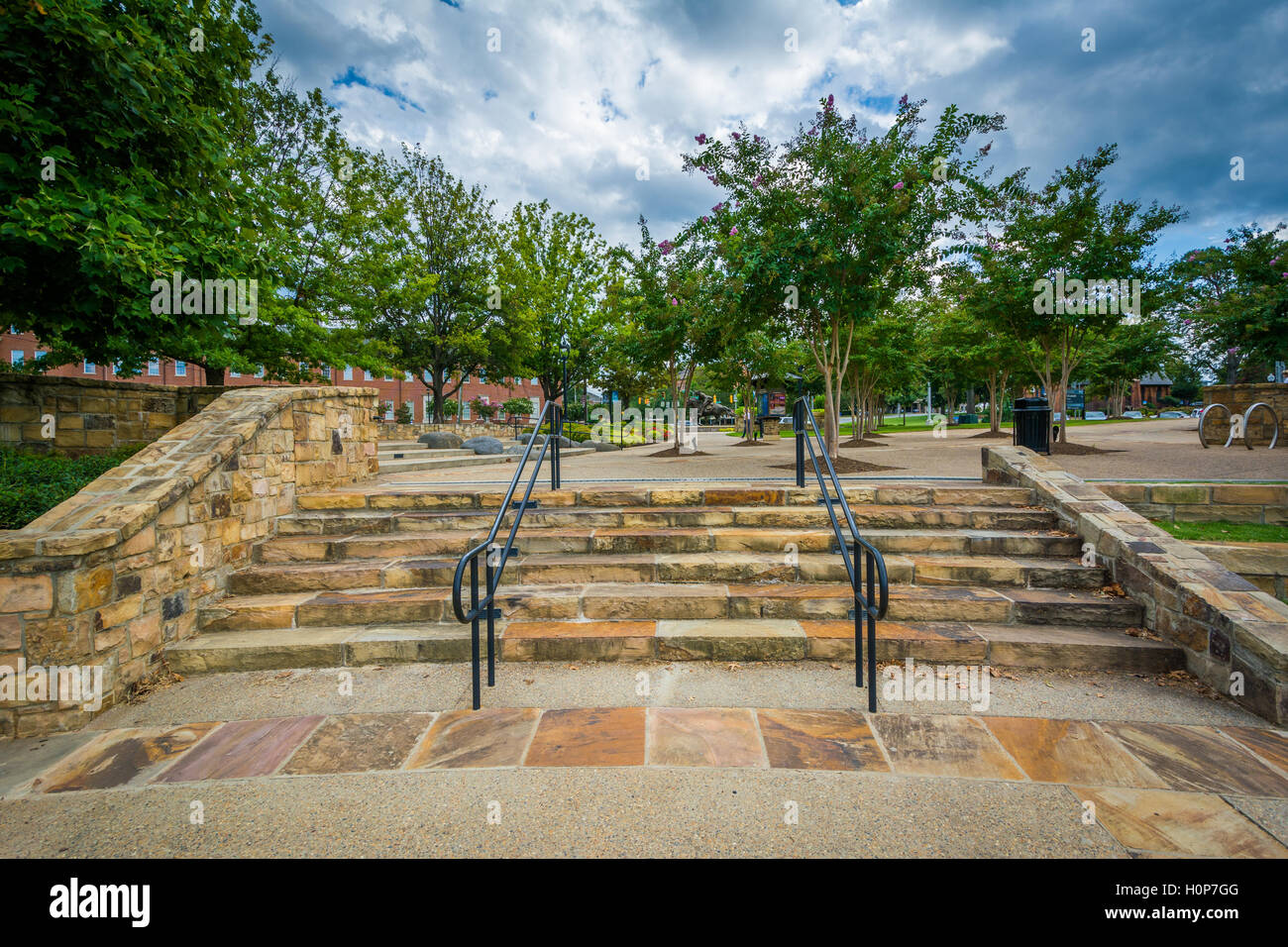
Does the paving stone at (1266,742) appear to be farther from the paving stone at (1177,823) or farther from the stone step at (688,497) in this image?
the stone step at (688,497)

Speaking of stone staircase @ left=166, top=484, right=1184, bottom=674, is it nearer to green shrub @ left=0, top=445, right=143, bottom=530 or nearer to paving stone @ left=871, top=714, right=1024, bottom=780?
paving stone @ left=871, top=714, right=1024, bottom=780

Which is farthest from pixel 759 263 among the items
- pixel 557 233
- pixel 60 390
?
pixel 557 233

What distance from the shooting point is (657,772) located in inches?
90.7

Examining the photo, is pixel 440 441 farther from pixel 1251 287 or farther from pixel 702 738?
pixel 1251 287

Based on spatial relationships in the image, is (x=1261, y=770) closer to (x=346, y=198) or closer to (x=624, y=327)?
(x=346, y=198)

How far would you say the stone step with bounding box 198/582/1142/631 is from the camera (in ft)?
11.8

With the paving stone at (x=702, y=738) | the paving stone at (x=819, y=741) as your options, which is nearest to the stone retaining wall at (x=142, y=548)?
the paving stone at (x=702, y=738)

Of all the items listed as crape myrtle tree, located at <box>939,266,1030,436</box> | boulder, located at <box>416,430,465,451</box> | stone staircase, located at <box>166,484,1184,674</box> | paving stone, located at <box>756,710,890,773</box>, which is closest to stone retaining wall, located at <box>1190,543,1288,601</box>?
stone staircase, located at <box>166,484,1184,674</box>

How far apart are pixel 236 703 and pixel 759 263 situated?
815 cm

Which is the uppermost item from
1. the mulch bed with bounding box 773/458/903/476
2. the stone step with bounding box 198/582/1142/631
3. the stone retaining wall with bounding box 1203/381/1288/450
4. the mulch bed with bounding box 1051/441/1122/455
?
the stone retaining wall with bounding box 1203/381/1288/450

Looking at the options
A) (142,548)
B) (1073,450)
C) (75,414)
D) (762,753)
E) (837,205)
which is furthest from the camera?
(1073,450)

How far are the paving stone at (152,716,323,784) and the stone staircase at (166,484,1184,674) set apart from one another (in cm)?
66

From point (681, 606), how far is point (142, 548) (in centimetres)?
342

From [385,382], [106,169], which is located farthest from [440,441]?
[385,382]
